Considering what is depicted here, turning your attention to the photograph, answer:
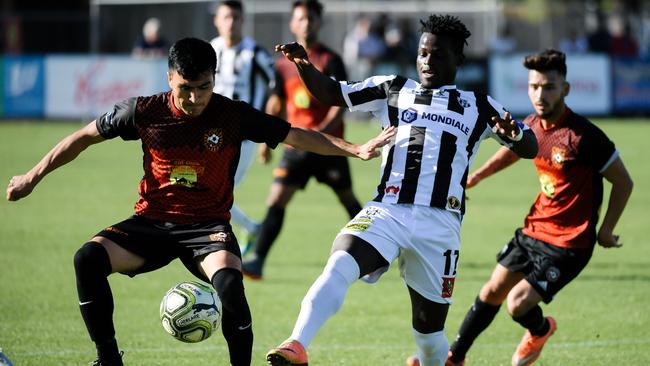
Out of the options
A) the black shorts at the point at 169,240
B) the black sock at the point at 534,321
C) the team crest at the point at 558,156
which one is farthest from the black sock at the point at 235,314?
the team crest at the point at 558,156

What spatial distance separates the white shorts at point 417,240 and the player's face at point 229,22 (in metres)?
5.09

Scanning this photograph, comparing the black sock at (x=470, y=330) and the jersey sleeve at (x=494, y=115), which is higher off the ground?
the jersey sleeve at (x=494, y=115)

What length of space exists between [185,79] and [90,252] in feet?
3.46

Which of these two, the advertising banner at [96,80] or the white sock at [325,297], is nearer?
the white sock at [325,297]

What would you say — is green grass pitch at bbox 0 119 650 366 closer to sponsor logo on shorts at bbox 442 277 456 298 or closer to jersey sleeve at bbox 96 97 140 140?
sponsor logo on shorts at bbox 442 277 456 298

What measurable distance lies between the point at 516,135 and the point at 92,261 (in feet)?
7.75

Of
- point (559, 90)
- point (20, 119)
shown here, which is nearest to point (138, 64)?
point (20, 119)

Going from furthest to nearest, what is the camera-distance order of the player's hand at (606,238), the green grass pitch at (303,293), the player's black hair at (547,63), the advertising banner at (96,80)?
the advertising banner at (96,80)
the green grass pitch at (303,293)
the player's black hair at (547,63)
the player's hand at (606,238)

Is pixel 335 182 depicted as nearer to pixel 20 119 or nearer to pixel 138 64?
pixel 138 64

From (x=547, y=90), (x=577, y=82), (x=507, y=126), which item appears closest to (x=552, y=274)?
(x=547, y=90)

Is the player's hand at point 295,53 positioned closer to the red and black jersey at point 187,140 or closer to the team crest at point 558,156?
the red and black jersey at point 187,140

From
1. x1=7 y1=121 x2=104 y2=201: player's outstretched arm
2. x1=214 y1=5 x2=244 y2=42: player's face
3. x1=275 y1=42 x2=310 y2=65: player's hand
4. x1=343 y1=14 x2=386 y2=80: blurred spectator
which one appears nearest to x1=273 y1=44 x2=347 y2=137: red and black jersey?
x1=214 y1=5 x2=244 y2=42: player's face

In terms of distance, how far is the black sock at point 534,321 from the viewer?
689 cm

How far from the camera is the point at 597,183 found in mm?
6973
